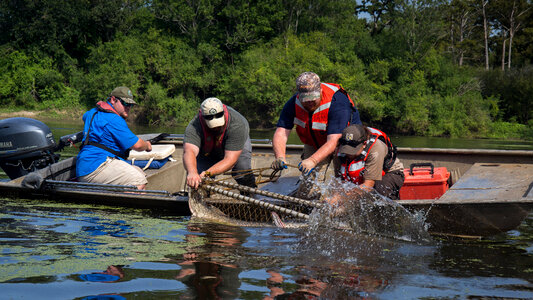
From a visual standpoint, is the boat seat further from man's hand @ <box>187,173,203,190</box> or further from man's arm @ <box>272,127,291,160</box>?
man's arm @ <box>272,127,291,160</box>

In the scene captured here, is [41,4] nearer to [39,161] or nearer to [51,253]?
[39,161]

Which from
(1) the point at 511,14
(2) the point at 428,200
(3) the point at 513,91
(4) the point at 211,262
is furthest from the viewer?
(1) the point at 511,14

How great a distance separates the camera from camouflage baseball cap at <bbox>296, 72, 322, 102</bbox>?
595 cm

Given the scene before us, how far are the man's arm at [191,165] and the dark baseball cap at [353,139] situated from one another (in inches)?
67.3

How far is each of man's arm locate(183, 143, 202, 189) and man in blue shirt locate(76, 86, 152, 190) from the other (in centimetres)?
108

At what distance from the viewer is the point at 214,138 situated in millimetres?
6559

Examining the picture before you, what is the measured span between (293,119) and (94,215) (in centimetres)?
273

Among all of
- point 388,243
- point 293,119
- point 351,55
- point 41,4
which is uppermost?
point 41,4

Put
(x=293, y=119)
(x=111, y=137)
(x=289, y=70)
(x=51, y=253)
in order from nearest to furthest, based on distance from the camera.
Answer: (x=51, y=253) < (x=293, y=119) < (x=111, y=137) < (x=289, y=70)

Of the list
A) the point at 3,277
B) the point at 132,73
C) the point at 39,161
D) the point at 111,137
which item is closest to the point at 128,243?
the point at 3,277

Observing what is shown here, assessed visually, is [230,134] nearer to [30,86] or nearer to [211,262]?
[211,262]

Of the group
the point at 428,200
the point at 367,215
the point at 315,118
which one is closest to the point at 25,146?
the point at 315,118

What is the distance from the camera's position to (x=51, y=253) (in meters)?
4.59

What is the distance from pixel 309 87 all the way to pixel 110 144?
9.62 ft
